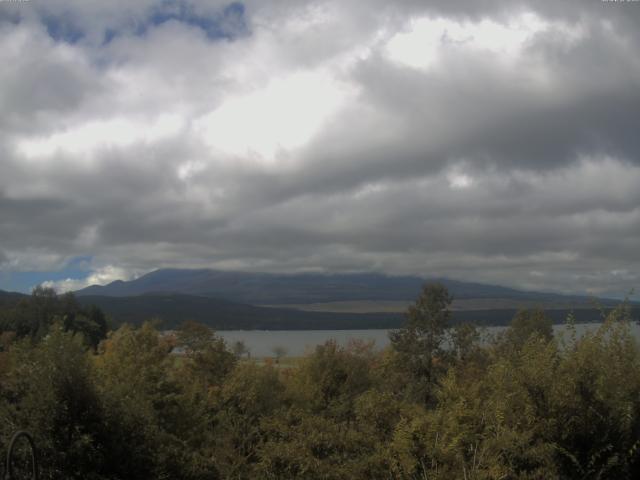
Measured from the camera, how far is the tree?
40.9 meters

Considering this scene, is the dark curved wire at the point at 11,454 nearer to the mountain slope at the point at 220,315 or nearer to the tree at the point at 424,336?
the tree at the point at 424,336

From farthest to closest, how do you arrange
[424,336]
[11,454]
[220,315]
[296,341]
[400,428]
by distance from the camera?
[220,315]
[296,341]
[424,336]
[400,428]
[11,454]

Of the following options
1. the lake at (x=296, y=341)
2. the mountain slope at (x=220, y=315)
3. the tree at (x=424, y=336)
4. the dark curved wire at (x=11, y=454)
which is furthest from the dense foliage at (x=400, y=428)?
the mountain slope at (x=220, y=315)

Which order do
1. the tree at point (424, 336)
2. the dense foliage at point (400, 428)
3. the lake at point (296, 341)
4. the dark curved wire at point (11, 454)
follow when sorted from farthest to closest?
the lake at point (296, 341)
the tree at point (424, 336)
the dense foliage at point (400, 428)
the dark curved wire at point (11, 454)

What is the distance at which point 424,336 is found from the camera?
1665 inches

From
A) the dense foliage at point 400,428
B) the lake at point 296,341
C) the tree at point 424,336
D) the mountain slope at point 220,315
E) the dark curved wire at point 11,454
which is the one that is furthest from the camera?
the mountain slope at point 220,315

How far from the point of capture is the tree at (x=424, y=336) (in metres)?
40.9

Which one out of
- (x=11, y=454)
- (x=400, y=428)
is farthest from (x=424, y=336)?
(x=11, y=454)

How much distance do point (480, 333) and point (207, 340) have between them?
19170 millimetres

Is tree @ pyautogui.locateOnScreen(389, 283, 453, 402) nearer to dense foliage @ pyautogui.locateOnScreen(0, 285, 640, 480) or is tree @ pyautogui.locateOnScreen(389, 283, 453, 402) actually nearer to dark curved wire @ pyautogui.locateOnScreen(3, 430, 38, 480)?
dense foliage @ pyautogui.locateOnScreen(0, 285, 640, 480)

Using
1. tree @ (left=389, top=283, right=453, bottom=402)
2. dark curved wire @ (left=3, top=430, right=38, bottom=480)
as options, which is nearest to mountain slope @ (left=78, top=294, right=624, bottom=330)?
tree @ (left=389, top=283, right=453, bottom=402)

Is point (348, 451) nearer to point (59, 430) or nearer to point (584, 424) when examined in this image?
point (584, 424)

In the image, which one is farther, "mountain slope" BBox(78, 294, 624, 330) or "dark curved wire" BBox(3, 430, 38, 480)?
"mountain slope" BBox(78, 294, 624, 330)

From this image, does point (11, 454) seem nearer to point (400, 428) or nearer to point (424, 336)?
point (400, 428)
